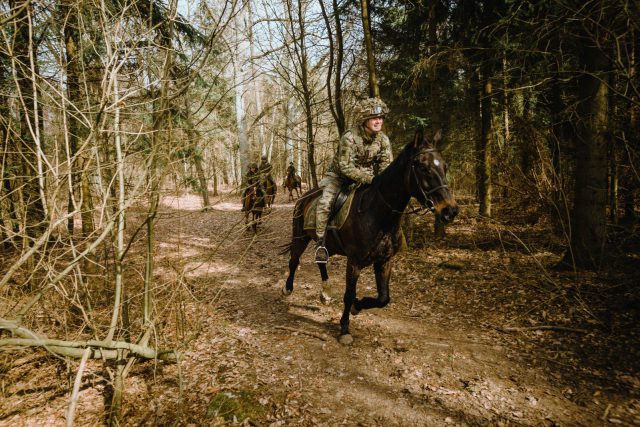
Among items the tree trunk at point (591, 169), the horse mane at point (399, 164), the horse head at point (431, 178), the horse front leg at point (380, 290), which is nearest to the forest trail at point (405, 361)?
the horse front leg at point (380, 290)

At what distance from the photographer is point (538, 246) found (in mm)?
7906

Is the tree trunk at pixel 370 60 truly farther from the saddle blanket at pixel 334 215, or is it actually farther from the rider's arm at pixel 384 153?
the saddle blanket at pixel 334 215

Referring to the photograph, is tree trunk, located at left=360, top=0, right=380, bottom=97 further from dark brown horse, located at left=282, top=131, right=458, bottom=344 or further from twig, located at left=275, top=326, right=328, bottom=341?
twig, located at left=275, top=326, right=328, bottom=341

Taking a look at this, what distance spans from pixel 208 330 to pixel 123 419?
6.36ft

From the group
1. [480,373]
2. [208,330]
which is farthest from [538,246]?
[208,330]

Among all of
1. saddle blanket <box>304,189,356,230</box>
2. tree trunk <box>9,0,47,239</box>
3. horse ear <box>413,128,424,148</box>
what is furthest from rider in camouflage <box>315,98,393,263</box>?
tree trunk <box>9,0,47,239</box>

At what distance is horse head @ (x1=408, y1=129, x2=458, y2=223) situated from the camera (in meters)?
3.61

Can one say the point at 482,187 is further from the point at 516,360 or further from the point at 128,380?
the point at 128,380

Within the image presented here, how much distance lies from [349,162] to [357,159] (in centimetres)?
28

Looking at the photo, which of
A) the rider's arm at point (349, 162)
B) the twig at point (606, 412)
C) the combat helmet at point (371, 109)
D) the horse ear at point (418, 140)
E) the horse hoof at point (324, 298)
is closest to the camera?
the twig at point (606, 412)

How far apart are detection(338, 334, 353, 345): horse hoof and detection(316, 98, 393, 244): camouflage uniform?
1.56m

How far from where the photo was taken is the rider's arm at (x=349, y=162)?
478 centimetres

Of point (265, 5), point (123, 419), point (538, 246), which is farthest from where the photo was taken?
point (265, 5)

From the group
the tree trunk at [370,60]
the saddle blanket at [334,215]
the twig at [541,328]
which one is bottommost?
the twig at [541,328]
